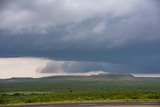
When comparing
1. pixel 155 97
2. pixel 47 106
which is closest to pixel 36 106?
pixel 47 106

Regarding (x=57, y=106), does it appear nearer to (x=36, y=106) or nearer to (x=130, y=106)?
(x=36, y=106)

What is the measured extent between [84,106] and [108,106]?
14.2 ft

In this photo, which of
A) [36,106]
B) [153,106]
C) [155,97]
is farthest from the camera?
[155,97]

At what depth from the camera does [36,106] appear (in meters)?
72.7

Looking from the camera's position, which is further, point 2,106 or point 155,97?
point 155,97

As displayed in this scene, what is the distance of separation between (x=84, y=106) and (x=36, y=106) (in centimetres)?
908

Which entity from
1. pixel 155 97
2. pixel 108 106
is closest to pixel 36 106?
pixel 108 106

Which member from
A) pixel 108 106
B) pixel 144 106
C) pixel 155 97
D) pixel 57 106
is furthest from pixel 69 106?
pixel 155 97

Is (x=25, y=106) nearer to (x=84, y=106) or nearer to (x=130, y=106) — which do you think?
(x=84, y=106)

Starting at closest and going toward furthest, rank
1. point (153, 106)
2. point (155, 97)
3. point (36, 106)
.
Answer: point (153, 106) < point (36, 106) < point (155, 97)

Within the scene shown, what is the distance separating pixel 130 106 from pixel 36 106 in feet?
56.3

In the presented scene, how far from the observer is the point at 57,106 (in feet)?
234

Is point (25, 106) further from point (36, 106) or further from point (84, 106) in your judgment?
point (84, 106)

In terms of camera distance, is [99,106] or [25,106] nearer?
[99,106]
